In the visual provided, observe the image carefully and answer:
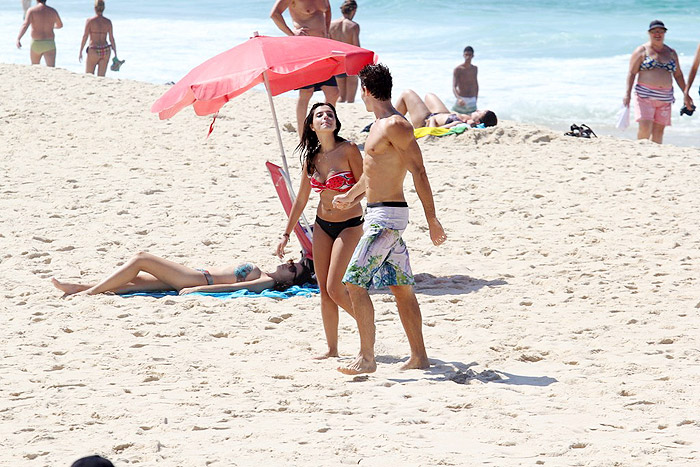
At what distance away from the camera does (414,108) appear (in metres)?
11.0

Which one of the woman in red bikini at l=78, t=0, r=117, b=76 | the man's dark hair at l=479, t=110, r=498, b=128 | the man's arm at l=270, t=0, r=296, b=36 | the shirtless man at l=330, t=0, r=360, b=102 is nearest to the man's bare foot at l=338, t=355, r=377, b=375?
the man's arm at l=270, t=0, r=296, b=36

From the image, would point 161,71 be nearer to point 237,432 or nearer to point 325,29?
point 325,29

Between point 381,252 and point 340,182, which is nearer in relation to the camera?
point 381,252

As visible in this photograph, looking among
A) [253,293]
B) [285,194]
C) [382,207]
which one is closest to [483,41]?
[285,194]

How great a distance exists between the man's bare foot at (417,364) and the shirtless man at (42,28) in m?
→ 11.2

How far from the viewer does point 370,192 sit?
4305mm

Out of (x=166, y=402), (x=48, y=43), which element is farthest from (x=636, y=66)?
(x=48, y=43)

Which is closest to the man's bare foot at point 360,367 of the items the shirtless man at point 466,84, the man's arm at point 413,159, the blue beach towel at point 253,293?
the man's arm at point 413,159

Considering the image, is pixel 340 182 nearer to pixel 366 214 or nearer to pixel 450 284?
pixel 366 214

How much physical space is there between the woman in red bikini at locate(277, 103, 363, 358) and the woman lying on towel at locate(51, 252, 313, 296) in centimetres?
134

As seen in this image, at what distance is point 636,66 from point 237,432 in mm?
7593

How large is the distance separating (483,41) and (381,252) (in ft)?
80.7

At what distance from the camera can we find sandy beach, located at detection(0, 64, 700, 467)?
3598mm

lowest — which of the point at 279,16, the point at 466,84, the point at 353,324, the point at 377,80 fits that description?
the point at 353,324
